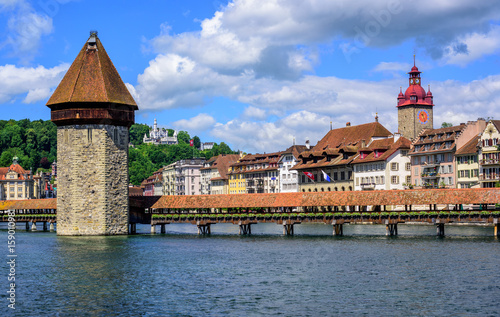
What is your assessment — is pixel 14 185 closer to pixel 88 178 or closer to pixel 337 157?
pixel 337 157

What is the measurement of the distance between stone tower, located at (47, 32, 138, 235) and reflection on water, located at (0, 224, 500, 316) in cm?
667

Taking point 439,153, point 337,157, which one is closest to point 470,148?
point 439,153

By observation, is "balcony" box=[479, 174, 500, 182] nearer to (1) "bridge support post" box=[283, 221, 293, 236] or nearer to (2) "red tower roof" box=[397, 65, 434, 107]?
(1) "bridge support post" box=[283, 221, 293, 236]

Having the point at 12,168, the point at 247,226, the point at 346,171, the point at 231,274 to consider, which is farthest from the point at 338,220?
the point at 12,168

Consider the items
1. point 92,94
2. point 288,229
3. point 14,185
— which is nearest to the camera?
point 92,94

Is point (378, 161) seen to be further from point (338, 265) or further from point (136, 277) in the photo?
point (136, 277)

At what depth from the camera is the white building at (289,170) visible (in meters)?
112

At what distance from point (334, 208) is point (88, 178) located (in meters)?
20.2

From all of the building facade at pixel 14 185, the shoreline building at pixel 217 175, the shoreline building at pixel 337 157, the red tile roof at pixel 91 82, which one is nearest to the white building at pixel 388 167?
the shoreline building at pixel 337 157

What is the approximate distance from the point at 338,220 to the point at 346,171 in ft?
125

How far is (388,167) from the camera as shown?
291ft

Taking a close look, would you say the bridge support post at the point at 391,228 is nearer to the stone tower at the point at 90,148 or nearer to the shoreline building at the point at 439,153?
the stone tower at the point at 90,148

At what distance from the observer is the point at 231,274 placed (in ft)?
113

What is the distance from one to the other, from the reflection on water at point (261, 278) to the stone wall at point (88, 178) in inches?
252
